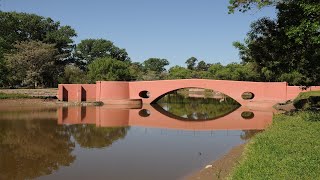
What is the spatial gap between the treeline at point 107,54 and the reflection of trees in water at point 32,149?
29.1ft

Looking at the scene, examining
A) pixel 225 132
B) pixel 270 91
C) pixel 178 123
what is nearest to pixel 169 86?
pixel 270 91

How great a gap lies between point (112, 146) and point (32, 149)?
3.09 meters

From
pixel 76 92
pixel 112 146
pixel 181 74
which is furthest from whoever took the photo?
pixel 181 74

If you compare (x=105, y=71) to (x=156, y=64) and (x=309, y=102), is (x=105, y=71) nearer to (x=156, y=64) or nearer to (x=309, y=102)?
(x=309, y=102)

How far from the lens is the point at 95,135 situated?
18.8 metres

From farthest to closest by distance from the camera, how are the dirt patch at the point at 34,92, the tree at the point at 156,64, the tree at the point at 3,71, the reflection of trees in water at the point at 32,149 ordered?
the tree at the point at 156,64 < the dirt patch at the point at 34,92 < the tree at the point at 3,71 < the reflection of trees in water at the point at 32,149

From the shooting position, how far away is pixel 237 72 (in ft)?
175

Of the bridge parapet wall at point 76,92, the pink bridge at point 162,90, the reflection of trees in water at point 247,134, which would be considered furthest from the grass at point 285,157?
the bridge parapet wall at point 76,92

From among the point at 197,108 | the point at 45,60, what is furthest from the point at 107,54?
the point at 197,108

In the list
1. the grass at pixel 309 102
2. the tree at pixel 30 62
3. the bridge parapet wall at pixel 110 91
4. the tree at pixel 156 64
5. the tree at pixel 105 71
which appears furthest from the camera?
the tree at pixel 156 64

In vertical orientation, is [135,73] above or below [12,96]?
above

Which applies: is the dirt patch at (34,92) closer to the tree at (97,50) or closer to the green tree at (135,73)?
the green tree at (135,73)

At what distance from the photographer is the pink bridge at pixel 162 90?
35188 millimetres

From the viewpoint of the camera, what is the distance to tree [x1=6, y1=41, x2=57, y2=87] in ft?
144
